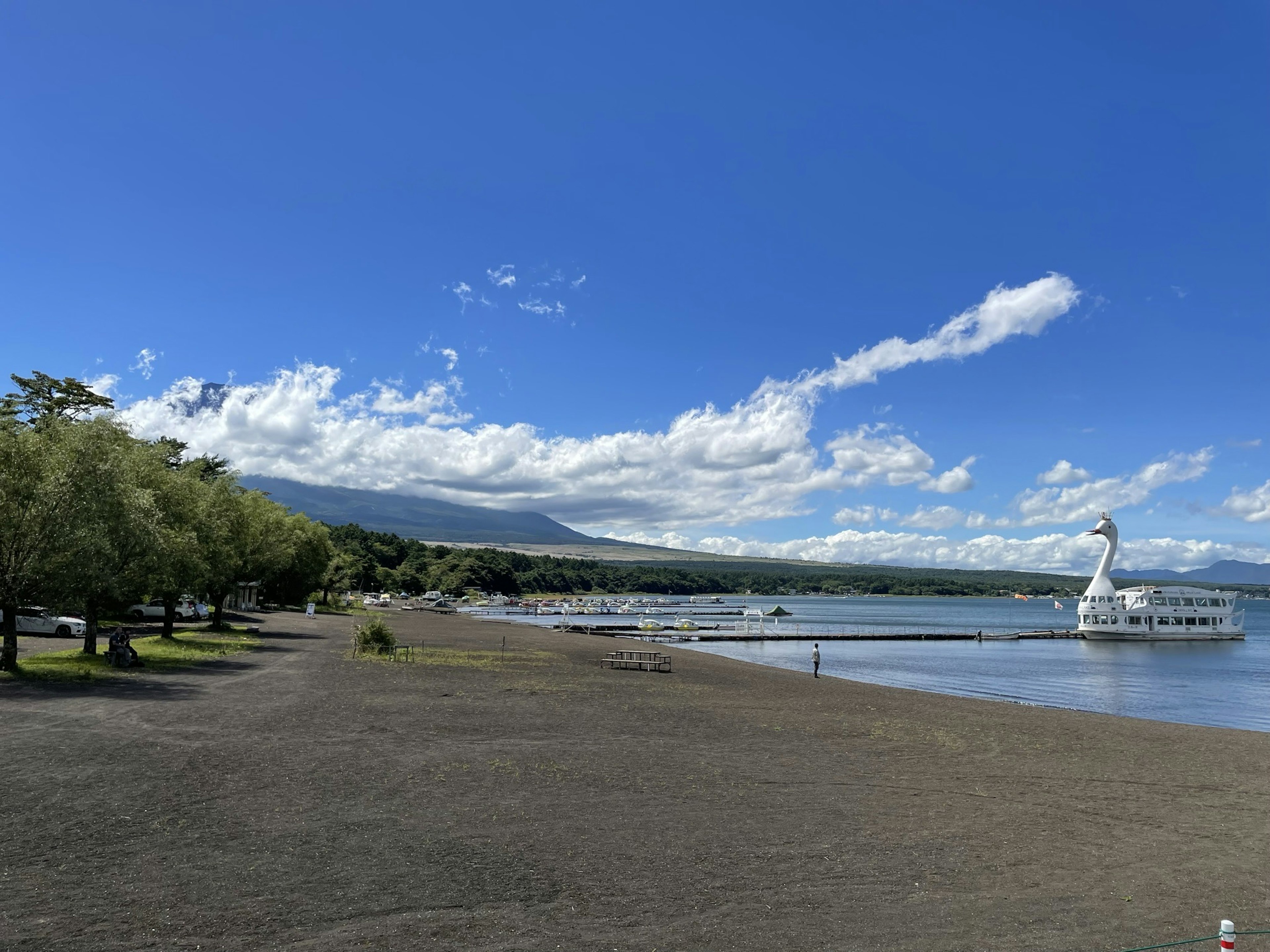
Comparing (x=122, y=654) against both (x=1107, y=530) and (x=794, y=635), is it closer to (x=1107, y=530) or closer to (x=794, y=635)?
(x=794, y=635)

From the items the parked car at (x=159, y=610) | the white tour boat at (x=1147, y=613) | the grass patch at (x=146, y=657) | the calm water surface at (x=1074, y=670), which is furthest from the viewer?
the white tour boat at (x=1147, y=613)

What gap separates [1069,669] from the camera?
60969 millimetres

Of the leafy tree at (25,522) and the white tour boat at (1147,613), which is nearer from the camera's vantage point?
the leafy tree at (25,522)

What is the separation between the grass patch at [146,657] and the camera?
2545 cm

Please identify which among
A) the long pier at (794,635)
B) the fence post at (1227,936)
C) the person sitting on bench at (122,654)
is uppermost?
the fence post at (1227,936)

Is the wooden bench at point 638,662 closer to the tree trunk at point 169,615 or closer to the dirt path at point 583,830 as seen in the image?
the dirt path at point 583,830

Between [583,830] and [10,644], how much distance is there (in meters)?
22.7

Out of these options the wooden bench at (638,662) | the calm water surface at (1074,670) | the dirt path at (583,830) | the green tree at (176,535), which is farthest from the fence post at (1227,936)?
the wooden bench at (638,662)

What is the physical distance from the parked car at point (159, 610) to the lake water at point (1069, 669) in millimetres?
38854

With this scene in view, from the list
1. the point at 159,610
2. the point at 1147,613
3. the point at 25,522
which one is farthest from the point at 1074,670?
the point at 159,610

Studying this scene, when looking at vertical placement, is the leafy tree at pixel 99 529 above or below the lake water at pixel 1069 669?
above

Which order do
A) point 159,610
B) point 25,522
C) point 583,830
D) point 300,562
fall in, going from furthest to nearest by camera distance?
point 300,562, point 159,610, point 25,522, point 583,830

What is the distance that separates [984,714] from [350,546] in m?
158

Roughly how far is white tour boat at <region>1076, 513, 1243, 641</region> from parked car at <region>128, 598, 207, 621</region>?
88.4 m
